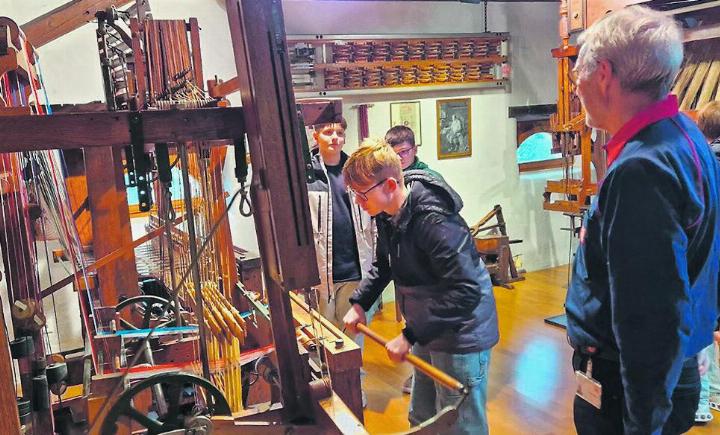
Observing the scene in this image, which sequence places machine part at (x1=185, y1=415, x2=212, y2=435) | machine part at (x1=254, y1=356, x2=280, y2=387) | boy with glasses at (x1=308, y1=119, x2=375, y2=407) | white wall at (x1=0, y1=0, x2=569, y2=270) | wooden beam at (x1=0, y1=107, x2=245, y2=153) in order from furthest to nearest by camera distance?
white wall at (x1=0, y1=0, x2=569, y2=270) < boy with glasses at (x1=308, y1=119, x2=375, y2=407) < machine part at (x1=254, y1=356, x2=280, y2=387) < machine part at (x1=185, y1=415, x2=212, y2=435) < wooden beam at (x1=0, y1=107, x2=245, y2=153)

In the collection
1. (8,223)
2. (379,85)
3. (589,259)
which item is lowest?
(589,259)

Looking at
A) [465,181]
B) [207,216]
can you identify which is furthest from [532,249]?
[207,216]

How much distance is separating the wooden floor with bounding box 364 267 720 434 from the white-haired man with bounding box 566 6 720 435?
1865 mm

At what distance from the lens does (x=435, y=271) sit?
72.4 inches

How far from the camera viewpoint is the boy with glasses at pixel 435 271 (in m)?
1.81

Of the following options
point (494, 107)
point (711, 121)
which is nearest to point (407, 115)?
point (494, 107)

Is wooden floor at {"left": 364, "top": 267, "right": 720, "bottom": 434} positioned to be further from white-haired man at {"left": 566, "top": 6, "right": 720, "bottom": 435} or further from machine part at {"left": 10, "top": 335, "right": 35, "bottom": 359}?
machine part at {"left": 10, "top": 335, "right": 35, "bottom": 359}

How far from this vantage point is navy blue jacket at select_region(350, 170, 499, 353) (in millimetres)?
1806

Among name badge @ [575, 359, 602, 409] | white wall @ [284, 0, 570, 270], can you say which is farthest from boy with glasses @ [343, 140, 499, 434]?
white wall @ [284, 0, 570, 270]

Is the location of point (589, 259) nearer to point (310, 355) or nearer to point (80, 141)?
point (310, 355)

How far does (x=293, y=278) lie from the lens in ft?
3.31

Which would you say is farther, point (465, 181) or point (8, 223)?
point (465, 181)

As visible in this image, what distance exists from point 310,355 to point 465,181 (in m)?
4.62

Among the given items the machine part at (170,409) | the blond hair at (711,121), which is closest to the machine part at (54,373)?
the machine part at (170,409)
